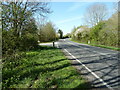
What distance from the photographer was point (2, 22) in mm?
6434

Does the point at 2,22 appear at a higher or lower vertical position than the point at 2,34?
higher

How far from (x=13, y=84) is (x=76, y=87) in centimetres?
263

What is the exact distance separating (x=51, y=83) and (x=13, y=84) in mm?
1632

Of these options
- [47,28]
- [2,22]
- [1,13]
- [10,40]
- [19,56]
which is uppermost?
[47,28]

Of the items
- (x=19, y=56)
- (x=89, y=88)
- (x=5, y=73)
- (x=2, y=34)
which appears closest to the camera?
(x=89, y=88)

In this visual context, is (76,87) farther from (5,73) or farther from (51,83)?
(5,73)

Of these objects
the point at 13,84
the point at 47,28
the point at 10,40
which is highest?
the point at 47,28

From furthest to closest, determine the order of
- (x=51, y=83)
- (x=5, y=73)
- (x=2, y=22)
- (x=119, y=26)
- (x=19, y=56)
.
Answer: (x=119, y=26), (x=19, y=56), (x=2, y=22), (x=5, y=73), (x=51, y=83)

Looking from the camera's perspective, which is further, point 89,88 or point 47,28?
point 47,28

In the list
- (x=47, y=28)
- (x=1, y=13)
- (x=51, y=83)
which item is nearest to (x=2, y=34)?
(x=1, y=13)

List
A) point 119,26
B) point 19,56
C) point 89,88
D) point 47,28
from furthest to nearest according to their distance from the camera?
1. point 47,28
2. point 119,26
3. point 19,56
4. point 89,88

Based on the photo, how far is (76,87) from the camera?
342cm

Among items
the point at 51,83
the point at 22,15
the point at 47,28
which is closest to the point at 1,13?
the point at 22,15

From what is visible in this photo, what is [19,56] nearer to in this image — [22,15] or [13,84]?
[22,15]
